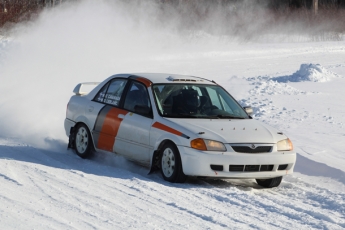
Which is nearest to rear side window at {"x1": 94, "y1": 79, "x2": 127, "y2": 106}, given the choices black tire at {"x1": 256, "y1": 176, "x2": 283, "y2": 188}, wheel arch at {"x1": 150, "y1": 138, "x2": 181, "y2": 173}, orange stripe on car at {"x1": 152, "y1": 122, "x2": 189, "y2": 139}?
orange stripe on car at {"x1": 152, "y1": 122, "x2": 189, "y2": 139}

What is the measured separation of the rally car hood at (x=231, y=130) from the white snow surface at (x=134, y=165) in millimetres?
604

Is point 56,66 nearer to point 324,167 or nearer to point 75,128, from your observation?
point 75,128

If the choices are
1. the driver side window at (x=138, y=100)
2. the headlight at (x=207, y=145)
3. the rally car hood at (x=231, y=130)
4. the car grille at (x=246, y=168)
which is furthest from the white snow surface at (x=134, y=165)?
the driver side window at (x=138, y=100)

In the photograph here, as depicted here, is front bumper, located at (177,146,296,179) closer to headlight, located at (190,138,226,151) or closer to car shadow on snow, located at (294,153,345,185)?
headlight, located at (190,138,226,151)

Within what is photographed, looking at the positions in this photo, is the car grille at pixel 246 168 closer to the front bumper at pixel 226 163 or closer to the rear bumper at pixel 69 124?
the front bumper at pixel 226 163

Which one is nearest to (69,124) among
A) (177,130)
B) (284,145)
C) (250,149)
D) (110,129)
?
(110,129)

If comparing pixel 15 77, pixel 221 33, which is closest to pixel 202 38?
pixel 221 33

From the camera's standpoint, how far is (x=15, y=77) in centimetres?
1980

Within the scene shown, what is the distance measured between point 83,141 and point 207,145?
104 inches

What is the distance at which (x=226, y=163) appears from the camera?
26.9ft

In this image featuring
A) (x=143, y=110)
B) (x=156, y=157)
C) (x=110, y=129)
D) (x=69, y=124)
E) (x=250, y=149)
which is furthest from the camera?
(x=69, y=124)

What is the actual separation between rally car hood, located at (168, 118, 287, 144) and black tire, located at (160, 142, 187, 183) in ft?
1.04

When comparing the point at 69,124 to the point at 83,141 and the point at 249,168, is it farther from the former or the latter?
the point at 249,168

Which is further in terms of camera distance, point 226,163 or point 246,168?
point 246,168
